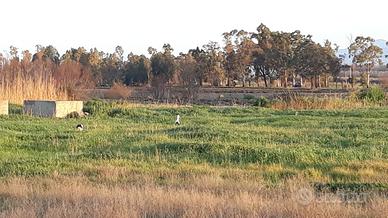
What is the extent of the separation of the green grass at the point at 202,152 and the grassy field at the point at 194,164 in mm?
17

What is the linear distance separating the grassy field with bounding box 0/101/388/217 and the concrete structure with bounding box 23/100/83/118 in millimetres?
3453

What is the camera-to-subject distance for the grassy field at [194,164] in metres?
6.62

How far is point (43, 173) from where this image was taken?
346 inches

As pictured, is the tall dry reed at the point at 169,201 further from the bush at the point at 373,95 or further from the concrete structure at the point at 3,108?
the bush at the point at 373,95

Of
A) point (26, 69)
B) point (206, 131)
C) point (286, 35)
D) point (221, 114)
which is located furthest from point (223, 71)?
point (206, 131)

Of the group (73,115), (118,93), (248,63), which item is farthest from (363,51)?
(73,115)

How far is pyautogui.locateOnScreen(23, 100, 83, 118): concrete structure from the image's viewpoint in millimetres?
18984

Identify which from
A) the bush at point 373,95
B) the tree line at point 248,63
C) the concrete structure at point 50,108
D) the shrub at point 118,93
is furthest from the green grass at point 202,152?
the tree line at point 248,63

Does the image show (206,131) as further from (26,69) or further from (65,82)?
(26,69)

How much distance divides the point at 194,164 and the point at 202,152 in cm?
93

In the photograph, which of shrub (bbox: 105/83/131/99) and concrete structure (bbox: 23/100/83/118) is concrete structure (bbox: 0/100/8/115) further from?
shrub (bbox: 105/83/131/99)

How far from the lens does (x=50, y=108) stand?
19.1 meters

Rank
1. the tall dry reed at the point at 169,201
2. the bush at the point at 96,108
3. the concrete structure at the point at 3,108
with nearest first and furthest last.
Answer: the tall dry reed at the point at 169,201
the concrete structure at the point at 3,108
the bush at the point at 96,108

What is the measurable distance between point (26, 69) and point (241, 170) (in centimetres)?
2602
